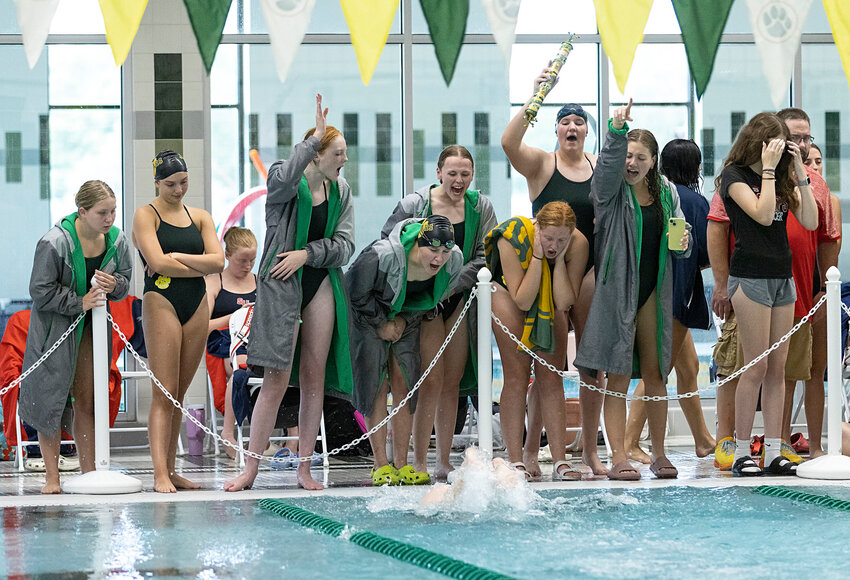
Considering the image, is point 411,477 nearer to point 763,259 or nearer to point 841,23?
point 763,259

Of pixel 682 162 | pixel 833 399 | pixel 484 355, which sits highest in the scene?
pixel 682 162

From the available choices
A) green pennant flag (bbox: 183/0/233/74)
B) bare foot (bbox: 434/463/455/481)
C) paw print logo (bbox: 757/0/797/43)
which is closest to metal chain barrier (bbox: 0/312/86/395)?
green pennant flag (bbox: 183/0/233/74)

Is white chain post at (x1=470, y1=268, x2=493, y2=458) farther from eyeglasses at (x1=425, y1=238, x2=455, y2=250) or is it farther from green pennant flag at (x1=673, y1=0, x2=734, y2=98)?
green pennant flag at (x1=673, y1=0, x2=734, y2=98)

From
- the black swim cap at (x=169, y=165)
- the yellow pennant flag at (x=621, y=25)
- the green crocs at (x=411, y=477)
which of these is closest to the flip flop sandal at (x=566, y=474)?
the green crocs at (x=411, y=477)

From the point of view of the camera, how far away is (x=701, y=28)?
6523mm

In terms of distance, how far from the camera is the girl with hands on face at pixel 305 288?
569cm

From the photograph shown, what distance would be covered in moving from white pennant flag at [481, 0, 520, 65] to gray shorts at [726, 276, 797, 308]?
5.82 feet

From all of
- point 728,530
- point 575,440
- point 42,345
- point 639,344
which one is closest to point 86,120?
point 42,345

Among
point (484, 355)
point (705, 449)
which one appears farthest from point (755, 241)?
point (705, 449)

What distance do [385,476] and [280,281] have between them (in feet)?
3.69

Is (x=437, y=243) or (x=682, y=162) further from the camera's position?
(x=682, y=162)

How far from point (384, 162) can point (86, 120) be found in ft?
8.00

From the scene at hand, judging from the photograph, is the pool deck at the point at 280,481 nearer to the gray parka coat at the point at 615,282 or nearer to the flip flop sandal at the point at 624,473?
the flip flop sandal at the point at 624,473

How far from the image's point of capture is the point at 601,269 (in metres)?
5.89
